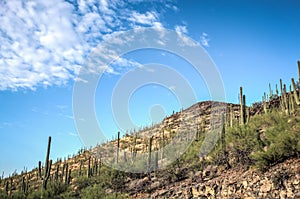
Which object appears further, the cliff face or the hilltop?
the hilltop

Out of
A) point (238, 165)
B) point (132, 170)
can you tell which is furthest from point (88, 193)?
point (238, 165)

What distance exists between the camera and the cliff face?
9.97 metres

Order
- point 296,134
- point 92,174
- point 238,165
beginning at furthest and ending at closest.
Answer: point 92,174 → point 238,165 → point 296,134

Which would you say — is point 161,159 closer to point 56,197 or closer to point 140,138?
point 56,197

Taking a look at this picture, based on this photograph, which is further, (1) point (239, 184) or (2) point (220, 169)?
(2) point (220, 169)

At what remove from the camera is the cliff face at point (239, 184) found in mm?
9969

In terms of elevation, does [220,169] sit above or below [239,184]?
above

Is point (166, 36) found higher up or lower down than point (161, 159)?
higher up

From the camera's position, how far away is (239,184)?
456 inches

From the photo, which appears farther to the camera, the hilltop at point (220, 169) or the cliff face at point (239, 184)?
the hilltop at point (220, 169)

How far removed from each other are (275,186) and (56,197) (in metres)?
11.7

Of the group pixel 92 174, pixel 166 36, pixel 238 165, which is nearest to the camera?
pixel 238 165

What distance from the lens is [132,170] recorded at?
21500mm

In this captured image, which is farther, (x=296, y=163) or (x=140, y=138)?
(x=140, y=138)
